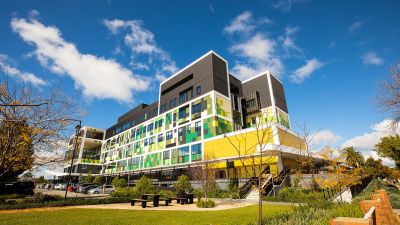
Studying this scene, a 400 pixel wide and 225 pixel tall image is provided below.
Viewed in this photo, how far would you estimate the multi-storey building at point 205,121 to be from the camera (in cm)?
3116

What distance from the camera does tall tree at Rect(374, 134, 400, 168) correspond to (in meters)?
41.3

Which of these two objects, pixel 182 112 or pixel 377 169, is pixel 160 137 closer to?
pixel 182 112

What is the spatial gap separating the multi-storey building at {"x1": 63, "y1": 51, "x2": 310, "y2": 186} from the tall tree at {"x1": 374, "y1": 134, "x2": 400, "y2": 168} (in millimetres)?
19397

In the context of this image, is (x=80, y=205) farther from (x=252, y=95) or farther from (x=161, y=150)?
(x=252, y=95)

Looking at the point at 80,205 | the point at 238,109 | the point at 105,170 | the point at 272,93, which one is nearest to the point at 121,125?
the point at 105,170

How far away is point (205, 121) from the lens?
36469 mm

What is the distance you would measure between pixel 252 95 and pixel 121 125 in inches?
1655

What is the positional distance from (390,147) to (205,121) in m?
37.3

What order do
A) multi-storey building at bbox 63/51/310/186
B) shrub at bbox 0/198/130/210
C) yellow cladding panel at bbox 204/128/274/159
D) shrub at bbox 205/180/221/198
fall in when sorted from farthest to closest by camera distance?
multi-storey building at bbox 63/51/310/186 < yellow cladding panel at bbox 204/128/274/159 < shrub at bbox 205/180/221/198 < shrub at bbox 0/198/130/210

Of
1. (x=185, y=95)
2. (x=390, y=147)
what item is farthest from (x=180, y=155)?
(x=390, y=147)

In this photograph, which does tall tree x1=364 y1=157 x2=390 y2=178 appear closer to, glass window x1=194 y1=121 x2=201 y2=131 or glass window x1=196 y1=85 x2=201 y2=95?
glass window x1=194 y1=121 x2=201 y2=131

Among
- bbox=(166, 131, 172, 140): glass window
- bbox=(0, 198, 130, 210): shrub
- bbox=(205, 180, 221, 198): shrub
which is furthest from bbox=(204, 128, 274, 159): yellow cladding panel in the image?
bbox=(0, 198, 130, 210): shrub

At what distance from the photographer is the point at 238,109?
4259cm

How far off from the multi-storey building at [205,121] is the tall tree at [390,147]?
1940 centimetres
